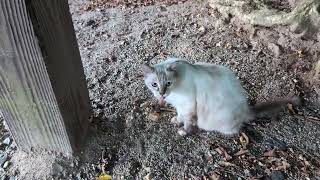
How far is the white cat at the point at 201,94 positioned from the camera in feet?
7.59

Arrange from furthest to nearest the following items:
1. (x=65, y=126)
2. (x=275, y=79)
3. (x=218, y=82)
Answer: (x=275, y=79), (x=218, y=82), (x=65, y=126)

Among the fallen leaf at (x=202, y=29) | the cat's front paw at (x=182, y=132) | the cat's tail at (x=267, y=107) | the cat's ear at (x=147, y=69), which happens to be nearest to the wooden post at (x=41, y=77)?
the cat's ear at (x=147, y=69)

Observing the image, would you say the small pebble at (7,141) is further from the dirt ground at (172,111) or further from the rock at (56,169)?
the rock at (56,169)

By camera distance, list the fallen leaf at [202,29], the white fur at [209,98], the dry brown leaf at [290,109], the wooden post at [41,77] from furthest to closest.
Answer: the fallen leaf at [202,29] < the dry brown leaf at [290,109] < the white fur at [209,98] < the wooden post at [41,77]

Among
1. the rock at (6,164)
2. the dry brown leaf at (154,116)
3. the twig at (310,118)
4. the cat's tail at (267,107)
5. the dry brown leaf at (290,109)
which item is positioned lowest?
the twig at (310,118)

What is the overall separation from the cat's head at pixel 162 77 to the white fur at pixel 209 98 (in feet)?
0.05

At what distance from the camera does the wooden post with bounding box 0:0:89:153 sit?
164 centimetres

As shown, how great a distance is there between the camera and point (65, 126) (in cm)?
214

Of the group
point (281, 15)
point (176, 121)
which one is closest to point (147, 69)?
point (176, 121)

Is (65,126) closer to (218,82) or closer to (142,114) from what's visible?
(142,114)

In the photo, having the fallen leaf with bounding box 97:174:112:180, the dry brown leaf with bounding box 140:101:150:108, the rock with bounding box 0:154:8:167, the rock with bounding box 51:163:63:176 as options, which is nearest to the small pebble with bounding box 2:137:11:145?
the rock with bounding box 0:154:8:167

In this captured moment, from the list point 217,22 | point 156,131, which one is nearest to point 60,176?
point 156,131

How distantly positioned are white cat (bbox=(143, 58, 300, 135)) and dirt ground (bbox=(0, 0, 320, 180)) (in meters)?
0.10

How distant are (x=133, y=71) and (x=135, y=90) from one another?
231mm
